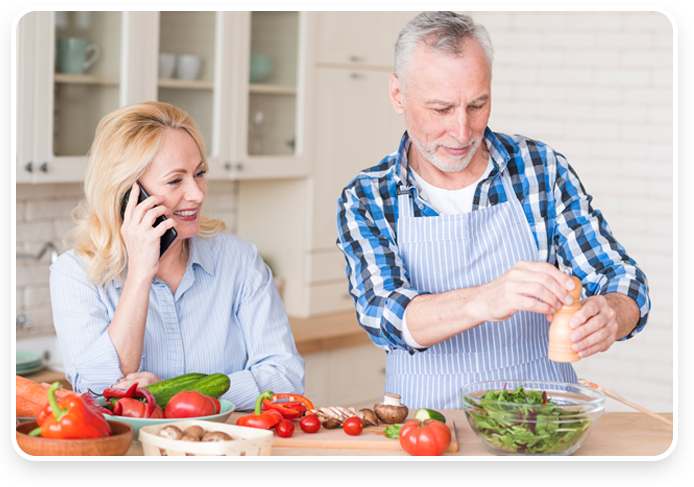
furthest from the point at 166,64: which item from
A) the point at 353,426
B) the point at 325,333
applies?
the point at 353,426

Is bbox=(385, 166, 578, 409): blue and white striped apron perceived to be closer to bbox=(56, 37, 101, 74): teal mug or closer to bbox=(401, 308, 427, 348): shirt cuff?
bbox=(401, 308, 427, 348): shirt cuff

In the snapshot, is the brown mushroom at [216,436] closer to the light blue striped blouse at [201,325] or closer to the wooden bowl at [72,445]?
the wooden bowl at [72,445]

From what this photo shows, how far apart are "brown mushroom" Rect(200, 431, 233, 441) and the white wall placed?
3150mm

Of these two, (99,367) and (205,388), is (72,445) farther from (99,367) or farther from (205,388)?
(99,367)

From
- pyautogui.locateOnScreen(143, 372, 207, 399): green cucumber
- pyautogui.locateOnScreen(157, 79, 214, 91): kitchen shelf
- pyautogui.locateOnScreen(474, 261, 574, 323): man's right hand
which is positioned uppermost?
pyautogui.locateOnScreen(157, 79, 214, 91): kitchen shelf

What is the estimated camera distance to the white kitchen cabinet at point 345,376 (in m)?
3.70

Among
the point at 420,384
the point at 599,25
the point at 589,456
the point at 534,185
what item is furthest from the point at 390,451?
the point at 599,25

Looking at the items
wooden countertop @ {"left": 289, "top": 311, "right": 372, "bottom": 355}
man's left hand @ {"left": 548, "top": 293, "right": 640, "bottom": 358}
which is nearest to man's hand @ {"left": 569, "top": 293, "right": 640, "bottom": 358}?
man's left hand @ {"left": 548, "top": 293, "right": 640, "bottom": 358}

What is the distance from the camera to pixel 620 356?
4.06 meters

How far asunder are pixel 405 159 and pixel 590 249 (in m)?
0.49

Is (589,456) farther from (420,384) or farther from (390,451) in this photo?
(420,384)

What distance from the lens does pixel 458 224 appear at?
1947mm

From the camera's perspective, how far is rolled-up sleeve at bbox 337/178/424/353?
1704mm

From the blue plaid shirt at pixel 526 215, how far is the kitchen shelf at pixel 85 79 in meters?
1.54
